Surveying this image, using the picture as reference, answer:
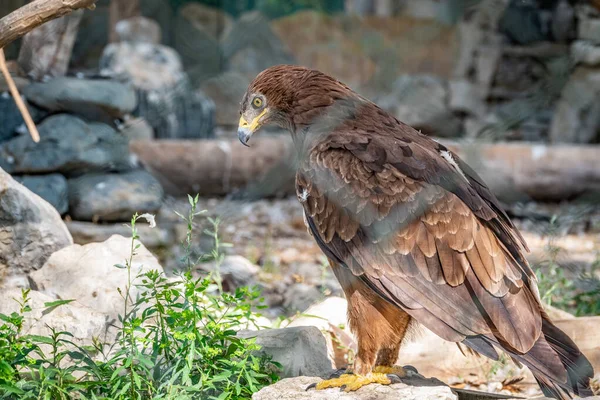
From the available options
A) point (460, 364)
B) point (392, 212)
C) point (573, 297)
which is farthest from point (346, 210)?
point (573, 297)

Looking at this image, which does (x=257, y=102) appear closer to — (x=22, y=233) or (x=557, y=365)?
(x=22, y=233)

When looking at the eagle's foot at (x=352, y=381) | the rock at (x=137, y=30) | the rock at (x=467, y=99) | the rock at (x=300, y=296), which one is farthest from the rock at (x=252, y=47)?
the eagle's foot at (x=352, y=381)

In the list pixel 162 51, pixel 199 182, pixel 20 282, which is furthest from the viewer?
pixel 162 51

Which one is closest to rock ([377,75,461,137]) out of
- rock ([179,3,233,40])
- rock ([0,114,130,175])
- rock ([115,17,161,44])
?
rock ([179,3,233,40])

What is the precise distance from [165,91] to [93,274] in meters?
4.28

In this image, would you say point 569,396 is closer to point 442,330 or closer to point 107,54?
point 442,330

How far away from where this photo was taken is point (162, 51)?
24.4ft

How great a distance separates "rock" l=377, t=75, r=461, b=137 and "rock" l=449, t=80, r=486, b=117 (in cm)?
9

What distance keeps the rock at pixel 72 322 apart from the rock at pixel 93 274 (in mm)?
111

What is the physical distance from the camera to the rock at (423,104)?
9.03m

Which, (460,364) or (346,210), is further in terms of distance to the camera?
(460,364)

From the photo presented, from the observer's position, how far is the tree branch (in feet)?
7.49

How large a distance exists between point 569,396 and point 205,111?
541 cm

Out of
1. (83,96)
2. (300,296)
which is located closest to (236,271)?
(300,296)
